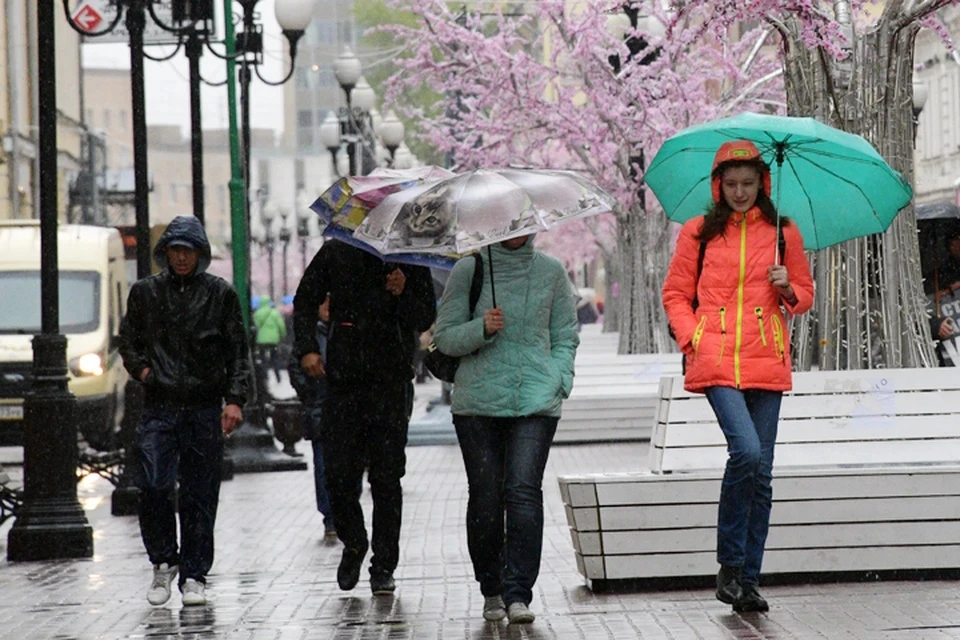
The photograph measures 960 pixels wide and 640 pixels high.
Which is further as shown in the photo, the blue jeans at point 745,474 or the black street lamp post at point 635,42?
the black street lamp post at point 635,42

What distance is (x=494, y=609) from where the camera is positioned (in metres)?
8.52

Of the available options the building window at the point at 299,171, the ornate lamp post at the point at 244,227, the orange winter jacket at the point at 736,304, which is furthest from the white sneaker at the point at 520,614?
the building window at the point at 299,171

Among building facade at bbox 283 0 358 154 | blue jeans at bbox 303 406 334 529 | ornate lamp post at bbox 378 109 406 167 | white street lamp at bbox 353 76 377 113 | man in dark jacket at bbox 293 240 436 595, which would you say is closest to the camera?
man in dark jacket at bbox 293 240 436 595

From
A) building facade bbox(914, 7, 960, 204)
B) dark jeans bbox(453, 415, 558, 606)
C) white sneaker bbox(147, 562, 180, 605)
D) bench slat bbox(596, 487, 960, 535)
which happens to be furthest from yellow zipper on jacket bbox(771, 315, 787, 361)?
building facade bbox(914, 7, 960, 204)

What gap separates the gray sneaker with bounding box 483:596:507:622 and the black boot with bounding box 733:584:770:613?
903mm

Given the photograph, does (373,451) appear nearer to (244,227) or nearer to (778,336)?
(778,336)

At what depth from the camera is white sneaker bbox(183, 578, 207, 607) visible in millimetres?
9430

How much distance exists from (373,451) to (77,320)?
46.0ft

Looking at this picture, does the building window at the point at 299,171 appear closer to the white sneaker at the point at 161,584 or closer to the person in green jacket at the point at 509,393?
the white sneaker at the point at 161,584

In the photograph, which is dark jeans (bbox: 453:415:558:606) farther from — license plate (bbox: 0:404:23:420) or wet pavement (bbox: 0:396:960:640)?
license plate (bbox: 0:404:23:420)

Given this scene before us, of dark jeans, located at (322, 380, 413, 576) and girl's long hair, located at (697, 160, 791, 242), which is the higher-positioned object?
girl's long hair, located at (697, 160, 791, 242)

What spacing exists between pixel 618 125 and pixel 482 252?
18.6m

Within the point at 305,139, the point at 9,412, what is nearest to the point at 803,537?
the point at 9,412

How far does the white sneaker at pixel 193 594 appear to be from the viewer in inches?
371
